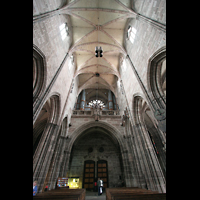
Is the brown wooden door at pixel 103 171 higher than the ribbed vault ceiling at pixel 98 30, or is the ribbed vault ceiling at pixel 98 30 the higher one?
the ribbed vault ceiling at pixel 98 30

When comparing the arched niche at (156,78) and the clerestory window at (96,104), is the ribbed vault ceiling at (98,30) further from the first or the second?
the arched niche at (156,78)

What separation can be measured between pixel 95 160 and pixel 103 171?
4.66ft

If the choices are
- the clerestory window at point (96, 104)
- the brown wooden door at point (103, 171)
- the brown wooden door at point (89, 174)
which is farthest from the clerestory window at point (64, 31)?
the brown wooden door at point (103, 171)

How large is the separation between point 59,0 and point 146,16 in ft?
19.3

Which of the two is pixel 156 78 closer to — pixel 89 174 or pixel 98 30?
pixel 98 30

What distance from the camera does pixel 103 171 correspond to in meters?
12.2

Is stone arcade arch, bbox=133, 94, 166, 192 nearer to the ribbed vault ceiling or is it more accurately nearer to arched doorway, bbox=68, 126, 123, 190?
arched doorway, bbox=68, 126, 123, 190

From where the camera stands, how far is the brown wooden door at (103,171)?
1178 cm

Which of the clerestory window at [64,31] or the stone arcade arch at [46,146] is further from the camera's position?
the clerestory window at [64,31]

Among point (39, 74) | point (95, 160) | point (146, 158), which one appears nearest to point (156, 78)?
point (146, 158)
